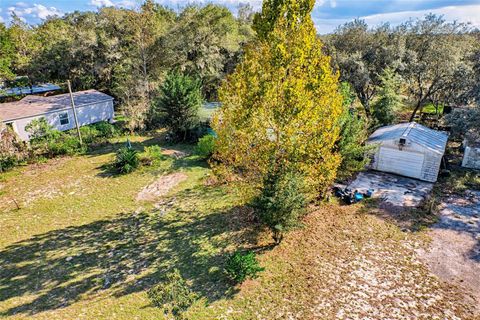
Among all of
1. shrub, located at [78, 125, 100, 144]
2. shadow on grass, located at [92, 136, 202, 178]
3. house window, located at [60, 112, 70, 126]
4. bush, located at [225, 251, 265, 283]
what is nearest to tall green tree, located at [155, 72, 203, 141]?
shadow on grass, located at [92, 136, 202, 178]

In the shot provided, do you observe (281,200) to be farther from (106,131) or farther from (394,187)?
(106,131)

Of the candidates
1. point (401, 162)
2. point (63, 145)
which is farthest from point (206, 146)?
point (401, 162)

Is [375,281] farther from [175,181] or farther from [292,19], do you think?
[175,181]

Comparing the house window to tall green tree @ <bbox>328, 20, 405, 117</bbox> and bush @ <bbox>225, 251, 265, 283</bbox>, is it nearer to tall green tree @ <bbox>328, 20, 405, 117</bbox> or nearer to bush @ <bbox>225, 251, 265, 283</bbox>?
bush @ <bbox>225, 251, 265, 283</bbox>

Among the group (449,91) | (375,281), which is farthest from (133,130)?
(449,91)

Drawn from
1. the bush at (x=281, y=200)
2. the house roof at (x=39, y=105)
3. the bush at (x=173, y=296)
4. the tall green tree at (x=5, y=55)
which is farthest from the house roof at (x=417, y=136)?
the tall green tree at (x=5, y=55)

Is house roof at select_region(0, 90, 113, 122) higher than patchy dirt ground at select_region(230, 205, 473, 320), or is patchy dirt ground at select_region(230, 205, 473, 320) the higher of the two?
house roof at select_region(0, 90, 113, 122)

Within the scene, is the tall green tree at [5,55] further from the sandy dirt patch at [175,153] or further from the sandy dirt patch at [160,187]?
the sandy dirt patch at [160,187]

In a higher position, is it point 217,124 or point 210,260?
point 217,124

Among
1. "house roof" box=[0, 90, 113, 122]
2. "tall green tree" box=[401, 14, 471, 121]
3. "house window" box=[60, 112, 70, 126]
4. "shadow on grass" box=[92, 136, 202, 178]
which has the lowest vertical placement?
"shadow on grass" box=[92, 136, 202, 178]
